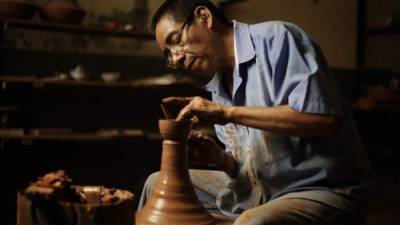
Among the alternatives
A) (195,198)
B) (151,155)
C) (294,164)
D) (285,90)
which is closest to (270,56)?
(285,90)

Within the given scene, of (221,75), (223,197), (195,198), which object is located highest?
(221,75)

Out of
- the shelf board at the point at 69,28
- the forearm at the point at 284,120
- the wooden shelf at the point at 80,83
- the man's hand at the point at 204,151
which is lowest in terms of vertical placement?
the wooden shelf at the point at 80,83

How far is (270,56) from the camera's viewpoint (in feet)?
5.81

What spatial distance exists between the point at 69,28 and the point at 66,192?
10.2ft

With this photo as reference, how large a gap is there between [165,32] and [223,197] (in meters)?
0.74

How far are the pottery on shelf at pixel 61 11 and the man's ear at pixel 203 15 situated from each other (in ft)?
7.73

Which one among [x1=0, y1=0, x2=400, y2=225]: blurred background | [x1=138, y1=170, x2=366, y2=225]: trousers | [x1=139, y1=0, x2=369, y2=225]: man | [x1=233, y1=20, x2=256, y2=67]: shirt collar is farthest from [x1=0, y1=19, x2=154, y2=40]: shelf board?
[x1=138, y1=170, x2=366, y2=225]: trousers

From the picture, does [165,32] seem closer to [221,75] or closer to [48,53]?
[221,75]

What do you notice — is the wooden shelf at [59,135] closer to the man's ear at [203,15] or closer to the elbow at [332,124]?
the man's ear at [203,15]

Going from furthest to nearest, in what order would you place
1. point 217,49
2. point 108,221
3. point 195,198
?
point 217,49 < point 195,198 < point 108,221

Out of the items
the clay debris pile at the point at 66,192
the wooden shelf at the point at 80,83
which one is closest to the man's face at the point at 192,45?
the clay debris pile at the point at 66,192

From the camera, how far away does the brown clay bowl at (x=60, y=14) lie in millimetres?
4012

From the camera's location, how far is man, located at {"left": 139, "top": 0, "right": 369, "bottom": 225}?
1620 mm

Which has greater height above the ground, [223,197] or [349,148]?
[349,148]
